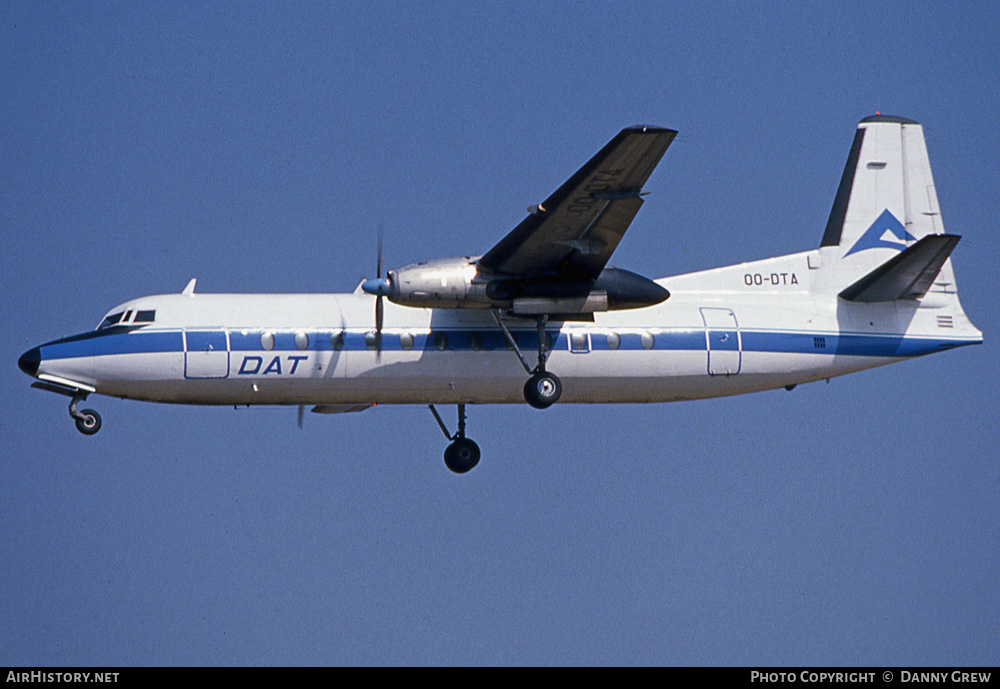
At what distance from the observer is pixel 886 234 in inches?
1030

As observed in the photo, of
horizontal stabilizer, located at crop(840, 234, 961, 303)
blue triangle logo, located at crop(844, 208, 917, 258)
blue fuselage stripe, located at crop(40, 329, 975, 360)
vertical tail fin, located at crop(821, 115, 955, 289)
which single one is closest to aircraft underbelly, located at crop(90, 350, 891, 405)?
blue fuselage stripe, located at crop(40, 329, 975, 360)

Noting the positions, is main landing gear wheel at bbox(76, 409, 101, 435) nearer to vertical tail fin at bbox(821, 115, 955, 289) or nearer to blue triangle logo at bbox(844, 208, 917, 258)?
vertical tail fin at bbox(821, 115, 955, 289)

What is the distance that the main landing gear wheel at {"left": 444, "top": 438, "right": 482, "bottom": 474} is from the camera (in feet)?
83.3

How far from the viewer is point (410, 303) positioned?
853 inches

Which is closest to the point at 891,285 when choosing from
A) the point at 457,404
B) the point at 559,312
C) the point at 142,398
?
the point at 559,312

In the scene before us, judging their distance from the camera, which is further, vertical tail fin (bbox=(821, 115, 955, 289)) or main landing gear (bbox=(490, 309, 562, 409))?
vertical tail fin (bbox=(821, 115, 955, 289))

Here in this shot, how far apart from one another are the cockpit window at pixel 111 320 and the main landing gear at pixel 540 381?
6.18 m

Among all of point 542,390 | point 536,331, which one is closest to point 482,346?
point 536,331

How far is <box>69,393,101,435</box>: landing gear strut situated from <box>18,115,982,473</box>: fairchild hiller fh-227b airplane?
36 mm

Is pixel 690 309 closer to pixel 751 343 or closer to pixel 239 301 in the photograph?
pixel 751 343

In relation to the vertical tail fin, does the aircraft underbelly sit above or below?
below

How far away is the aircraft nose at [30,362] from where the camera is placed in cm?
2234
